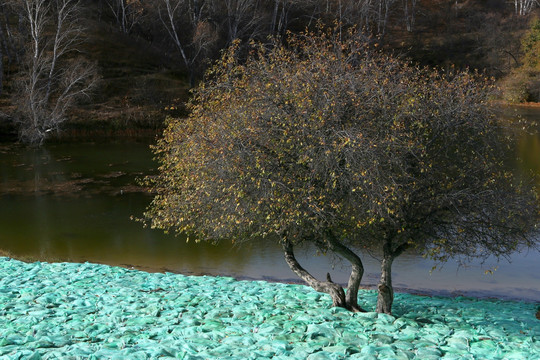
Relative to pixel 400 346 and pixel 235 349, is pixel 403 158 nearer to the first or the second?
pixel 400 346

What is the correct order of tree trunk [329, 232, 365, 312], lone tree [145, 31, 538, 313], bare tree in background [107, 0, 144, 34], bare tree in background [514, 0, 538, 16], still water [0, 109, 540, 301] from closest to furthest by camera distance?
lone tree [145, 31, 538, 313]
tree trunk [329, 232, 365, 312]
still water [0, 109, 540, 301]
bare tree in background [107, 0, 144, 34]
bare tree in background [514, 0, 538, 16]

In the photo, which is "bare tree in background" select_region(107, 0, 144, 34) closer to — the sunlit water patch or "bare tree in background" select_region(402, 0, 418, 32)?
"bare tree in background" select_region(402, 0, 418, 32)

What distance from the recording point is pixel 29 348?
9.67 m

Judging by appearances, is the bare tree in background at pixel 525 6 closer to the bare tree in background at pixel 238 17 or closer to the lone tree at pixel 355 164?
the bare tree in background at pixel 238 17

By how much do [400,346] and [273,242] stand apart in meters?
10.6

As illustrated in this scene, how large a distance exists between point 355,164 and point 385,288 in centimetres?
327

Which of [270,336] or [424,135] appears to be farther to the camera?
[424,135]

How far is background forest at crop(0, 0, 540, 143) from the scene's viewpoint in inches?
1786

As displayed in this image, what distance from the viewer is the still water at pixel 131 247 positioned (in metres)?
17.5

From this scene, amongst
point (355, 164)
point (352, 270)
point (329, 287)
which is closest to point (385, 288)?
point (352, 270)

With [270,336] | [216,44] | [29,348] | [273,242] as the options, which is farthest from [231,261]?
[216,44]

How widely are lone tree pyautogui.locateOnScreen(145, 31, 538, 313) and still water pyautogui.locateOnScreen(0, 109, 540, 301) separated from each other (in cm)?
412

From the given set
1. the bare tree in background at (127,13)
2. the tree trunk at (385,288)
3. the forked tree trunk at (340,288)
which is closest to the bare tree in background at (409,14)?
the bare tree in background at (127,13)

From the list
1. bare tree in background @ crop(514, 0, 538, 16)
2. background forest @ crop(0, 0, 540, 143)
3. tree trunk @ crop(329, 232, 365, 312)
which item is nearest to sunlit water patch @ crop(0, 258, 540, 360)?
tree trunk @ crop(329, 232, 365, 312)
